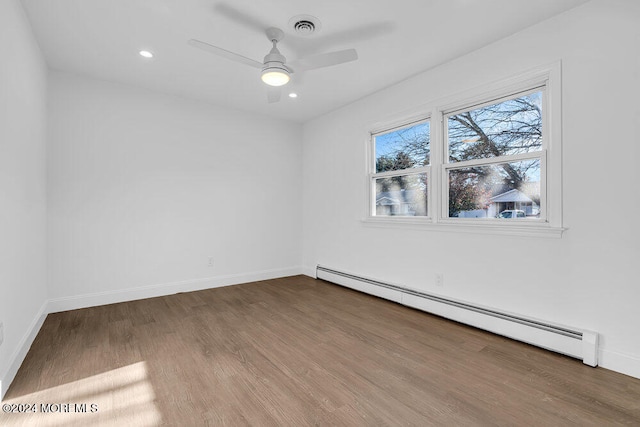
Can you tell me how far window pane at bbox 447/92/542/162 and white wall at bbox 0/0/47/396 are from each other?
11.8 feet

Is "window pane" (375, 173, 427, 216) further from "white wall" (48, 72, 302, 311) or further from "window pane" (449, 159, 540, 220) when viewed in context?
"white wall" (48, 72, 302, 311)

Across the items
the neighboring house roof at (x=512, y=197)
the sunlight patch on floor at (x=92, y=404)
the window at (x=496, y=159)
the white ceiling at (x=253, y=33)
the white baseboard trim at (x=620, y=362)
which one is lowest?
the sunlight patch on floor at (x=92, y=404)

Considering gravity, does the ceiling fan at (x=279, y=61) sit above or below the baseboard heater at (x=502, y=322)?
above

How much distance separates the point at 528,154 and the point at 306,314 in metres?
2.55

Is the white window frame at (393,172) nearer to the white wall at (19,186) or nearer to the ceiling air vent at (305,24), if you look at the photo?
the ceiling air vent at (305,24)

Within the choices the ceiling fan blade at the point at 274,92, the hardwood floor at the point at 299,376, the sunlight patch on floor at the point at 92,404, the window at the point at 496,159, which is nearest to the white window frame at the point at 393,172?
the window at the point at 496,159

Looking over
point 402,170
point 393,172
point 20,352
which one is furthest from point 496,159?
point 20,352

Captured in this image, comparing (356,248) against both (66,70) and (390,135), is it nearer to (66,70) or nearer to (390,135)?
(390,135)

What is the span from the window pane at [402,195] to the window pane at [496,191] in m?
0.37

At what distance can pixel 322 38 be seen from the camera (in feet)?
8.70

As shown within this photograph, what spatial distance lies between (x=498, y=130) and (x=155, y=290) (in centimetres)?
425

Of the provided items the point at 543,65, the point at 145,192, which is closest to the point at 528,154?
the point at 543,65

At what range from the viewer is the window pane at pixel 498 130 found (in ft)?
8.52

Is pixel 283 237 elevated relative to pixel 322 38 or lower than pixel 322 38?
lower
